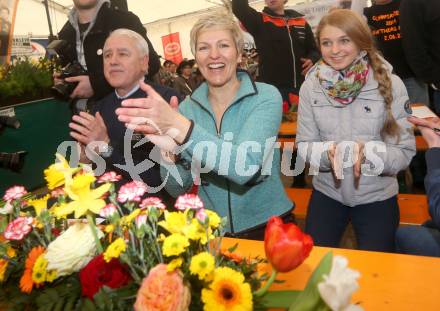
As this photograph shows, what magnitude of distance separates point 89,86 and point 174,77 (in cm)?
600

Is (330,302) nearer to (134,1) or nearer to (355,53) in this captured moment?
(355,53)

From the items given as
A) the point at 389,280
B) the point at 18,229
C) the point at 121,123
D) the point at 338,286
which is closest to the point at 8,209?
the point at 18,229

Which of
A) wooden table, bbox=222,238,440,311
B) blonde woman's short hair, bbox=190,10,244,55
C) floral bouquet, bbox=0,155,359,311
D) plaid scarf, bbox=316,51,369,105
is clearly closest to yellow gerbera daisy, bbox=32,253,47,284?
floral bouquet, bbox=0,155,359,311

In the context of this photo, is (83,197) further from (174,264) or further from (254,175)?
(254,175)

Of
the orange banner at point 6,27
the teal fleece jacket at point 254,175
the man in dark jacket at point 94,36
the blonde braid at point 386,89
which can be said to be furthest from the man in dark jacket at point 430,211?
the orange banner at point 6,27

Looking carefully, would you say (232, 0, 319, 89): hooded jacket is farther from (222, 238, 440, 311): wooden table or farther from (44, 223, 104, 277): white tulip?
(44, 223, 104, 277): white tulip

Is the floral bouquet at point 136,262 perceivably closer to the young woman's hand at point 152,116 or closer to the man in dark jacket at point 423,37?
the young woman's hand at point 152,116

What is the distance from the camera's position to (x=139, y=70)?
2.22 m

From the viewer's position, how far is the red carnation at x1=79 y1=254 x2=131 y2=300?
33.7 inches

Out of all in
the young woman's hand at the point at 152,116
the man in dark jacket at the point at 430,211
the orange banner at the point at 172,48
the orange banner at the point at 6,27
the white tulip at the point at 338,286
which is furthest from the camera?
the orange banner at the point at 172,48

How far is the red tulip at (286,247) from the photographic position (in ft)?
2.41

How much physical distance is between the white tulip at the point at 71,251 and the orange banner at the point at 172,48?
11633mm

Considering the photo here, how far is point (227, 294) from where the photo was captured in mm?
781

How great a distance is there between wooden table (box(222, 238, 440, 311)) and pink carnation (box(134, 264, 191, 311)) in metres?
0.42
